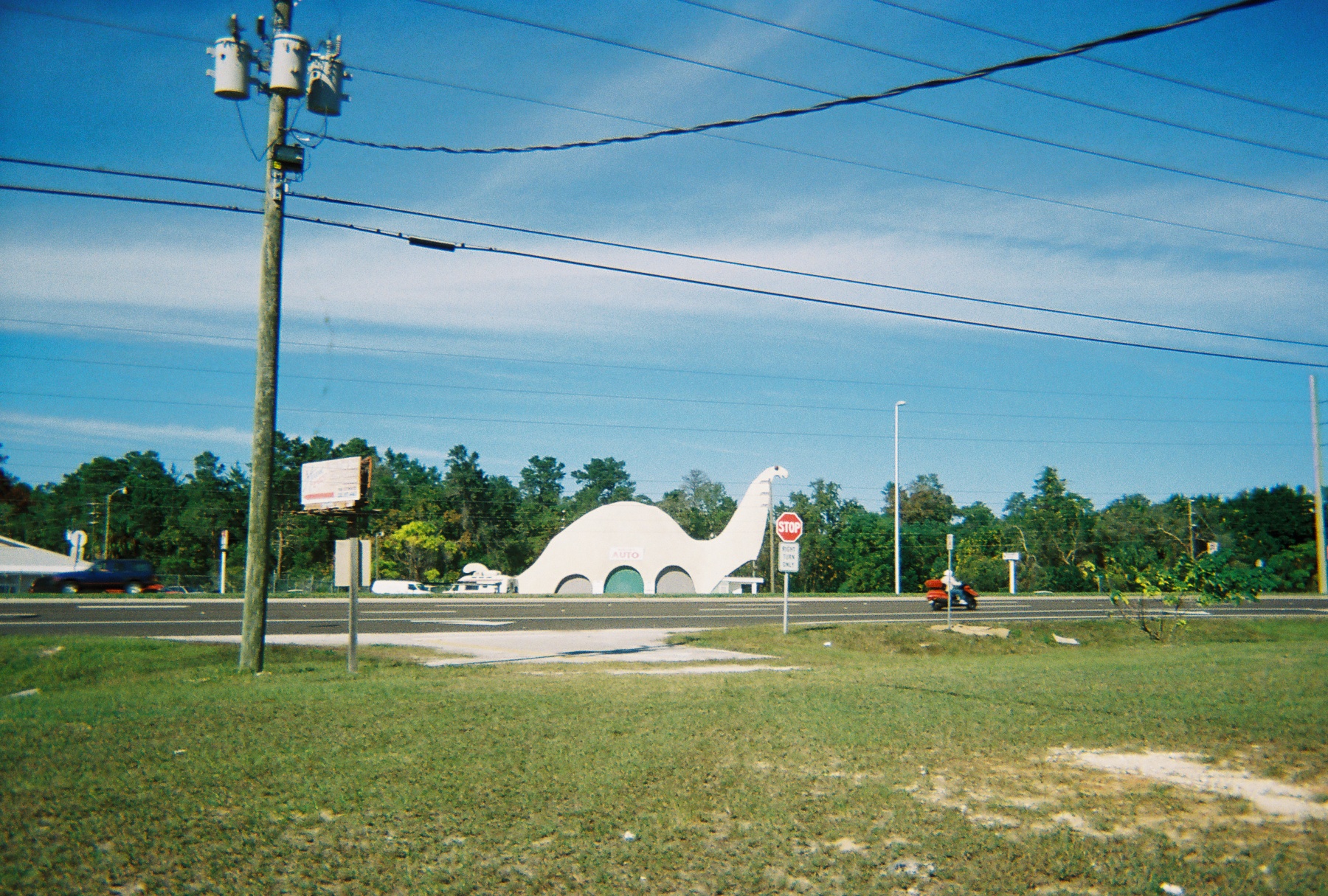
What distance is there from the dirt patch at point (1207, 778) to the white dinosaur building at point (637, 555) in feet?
164

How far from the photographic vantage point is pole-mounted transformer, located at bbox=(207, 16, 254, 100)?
1320 cm

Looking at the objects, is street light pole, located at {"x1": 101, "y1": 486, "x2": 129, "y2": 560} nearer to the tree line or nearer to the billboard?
the tree line

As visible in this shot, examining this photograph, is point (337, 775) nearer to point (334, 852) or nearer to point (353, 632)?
point (334, 852)

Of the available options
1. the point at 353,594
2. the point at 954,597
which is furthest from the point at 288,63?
the point at 954,597

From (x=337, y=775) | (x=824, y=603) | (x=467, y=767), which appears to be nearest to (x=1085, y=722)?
(x=467, y=767)

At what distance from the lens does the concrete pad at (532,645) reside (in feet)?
54.5

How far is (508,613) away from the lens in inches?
1257

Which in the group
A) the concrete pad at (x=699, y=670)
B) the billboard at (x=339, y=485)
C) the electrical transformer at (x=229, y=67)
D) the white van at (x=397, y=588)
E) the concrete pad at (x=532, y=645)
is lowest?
the white van at (x=397, y=588)

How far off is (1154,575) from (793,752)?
1813 cm

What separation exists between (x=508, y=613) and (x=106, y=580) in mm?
29077

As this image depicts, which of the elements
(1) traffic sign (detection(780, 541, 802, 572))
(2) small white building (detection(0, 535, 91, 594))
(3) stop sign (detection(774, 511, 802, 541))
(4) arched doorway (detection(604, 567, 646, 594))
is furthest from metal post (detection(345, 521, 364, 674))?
(2) small white building (detection(0, 535, 91, 594))

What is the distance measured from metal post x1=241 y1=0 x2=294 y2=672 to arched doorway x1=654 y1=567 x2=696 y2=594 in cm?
4548

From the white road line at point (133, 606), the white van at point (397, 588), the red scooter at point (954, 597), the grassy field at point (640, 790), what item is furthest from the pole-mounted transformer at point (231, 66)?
the white van at point (397, 588)

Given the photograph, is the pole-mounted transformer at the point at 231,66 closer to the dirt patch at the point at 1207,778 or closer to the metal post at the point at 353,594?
the metal post at the point at 353,594
